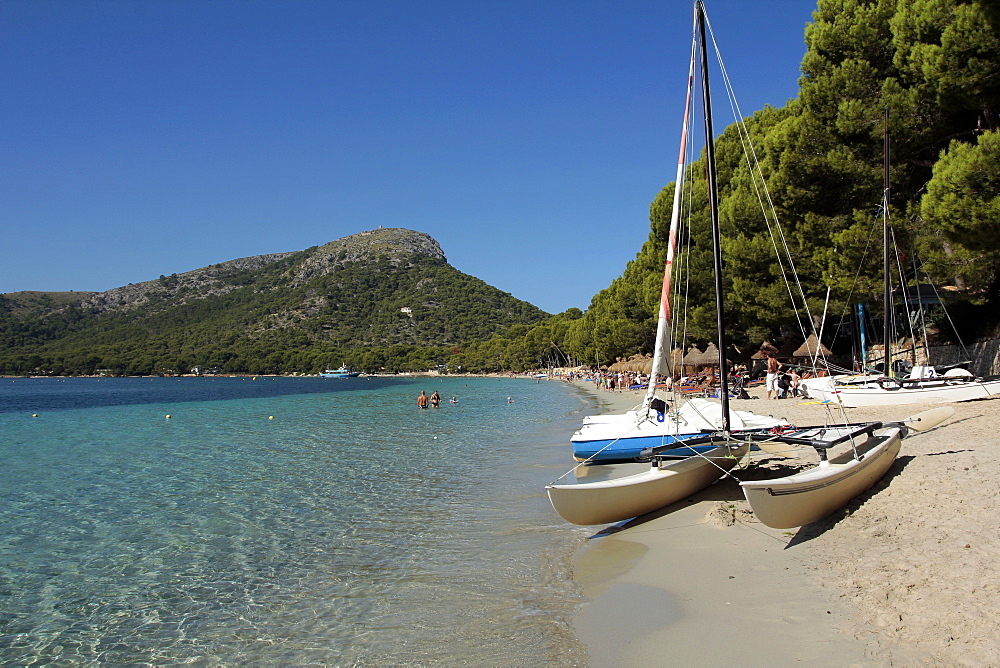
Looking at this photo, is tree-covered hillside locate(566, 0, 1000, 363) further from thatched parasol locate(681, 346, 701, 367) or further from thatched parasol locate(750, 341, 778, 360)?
thatched parasol locate(681, 346, 701, 367)

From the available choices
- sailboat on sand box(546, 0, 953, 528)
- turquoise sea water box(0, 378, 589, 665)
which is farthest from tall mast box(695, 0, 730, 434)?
turquoise sea water box(0, 378, 589, 665)

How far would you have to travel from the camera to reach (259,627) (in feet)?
20.6

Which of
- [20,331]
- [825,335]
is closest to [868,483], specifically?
[825,335]

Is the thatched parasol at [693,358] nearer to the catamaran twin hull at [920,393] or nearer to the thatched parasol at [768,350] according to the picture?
the thatched parasol at [768,350]

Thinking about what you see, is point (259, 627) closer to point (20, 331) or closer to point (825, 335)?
point (825, 335)

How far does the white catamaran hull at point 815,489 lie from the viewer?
21.6 feet

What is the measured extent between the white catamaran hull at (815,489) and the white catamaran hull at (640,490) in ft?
6.66

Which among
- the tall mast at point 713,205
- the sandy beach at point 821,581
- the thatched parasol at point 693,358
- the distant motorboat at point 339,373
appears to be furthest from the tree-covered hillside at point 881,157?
the distant motorboat at point 339,373

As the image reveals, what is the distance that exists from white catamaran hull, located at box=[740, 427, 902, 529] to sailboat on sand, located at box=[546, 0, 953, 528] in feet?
0.03

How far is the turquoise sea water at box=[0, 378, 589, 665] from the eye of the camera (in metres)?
5.86

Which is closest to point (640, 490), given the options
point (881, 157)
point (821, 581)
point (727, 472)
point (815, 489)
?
point (727, 472)

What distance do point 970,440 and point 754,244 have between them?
1920 centimetres

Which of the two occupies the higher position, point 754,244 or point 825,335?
point 754,244

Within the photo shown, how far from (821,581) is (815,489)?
127 centimetres
